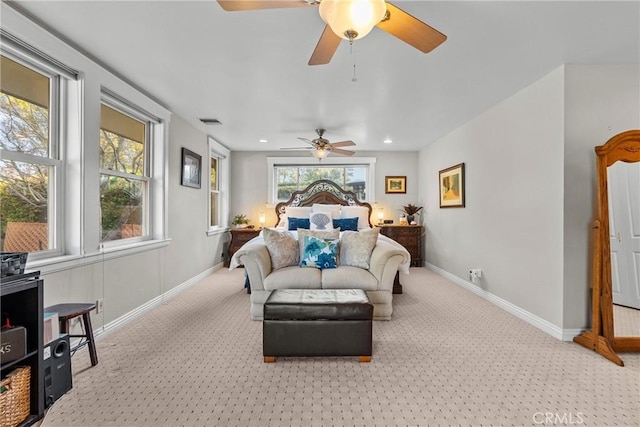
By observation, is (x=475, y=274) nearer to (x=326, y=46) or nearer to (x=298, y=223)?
(x=298, y=223)

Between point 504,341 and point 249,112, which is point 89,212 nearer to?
point 249,112

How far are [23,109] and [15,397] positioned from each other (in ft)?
6.28

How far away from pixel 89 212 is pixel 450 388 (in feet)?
10.1

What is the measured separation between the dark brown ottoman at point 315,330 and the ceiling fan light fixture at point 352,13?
5.90ft

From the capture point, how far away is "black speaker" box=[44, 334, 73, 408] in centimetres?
178

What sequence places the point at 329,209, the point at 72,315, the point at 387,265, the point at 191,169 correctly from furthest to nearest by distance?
the point at 329,209 → the point at 191,169 → the point at 387,265 → the point at 72,315

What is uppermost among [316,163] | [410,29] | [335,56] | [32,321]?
[335,56]

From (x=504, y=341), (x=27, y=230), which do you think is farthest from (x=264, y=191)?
(x=504, y=341)

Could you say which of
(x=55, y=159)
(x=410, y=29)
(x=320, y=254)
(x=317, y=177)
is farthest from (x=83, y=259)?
(x=317, y=177)

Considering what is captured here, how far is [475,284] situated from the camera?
165 inches

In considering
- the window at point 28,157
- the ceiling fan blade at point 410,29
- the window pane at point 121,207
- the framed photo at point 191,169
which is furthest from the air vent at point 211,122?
the ceiling fan blade at point 410,29

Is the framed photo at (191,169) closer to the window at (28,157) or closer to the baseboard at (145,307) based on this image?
the baseboard at (145,307)

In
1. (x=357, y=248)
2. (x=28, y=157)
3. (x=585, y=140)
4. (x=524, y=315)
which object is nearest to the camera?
(x=28, y=157)

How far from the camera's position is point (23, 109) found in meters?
2.25
